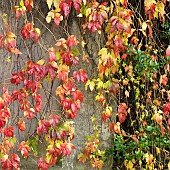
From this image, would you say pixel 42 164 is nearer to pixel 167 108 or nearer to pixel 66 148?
pixel 66 148

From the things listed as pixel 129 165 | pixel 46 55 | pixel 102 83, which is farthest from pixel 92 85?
pixel 129 165

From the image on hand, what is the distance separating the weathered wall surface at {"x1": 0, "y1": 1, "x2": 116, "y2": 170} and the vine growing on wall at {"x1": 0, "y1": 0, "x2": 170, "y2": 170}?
0.14ft

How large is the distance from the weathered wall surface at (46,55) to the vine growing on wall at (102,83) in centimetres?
4

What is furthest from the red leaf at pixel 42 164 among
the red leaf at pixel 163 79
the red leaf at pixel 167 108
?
the red leaf at pixel 163 79

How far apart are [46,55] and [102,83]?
46cm

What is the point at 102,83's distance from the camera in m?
2.47

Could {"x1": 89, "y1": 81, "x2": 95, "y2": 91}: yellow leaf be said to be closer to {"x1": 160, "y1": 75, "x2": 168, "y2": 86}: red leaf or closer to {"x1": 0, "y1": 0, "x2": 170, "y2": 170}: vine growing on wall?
{"x1": 0, "y1": 0, "x2": 170, "y2": 170}: vine growing on wall

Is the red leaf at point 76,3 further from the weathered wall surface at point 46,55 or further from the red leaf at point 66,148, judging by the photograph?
the red leaf at point 66,148

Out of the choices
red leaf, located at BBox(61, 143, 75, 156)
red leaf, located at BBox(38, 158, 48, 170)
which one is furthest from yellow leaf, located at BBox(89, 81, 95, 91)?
red leaf, located at BBox(38, 158, 48, 170)

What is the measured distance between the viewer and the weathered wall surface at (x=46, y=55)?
2.46 meters

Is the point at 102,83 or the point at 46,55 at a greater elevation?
the point at 46,55

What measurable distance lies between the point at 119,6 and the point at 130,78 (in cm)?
67

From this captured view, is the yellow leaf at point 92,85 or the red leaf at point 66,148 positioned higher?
the yellow leaf at point 92,85

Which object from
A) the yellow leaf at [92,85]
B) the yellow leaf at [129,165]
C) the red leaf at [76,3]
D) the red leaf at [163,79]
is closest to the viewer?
the red leaf at [76,3]
